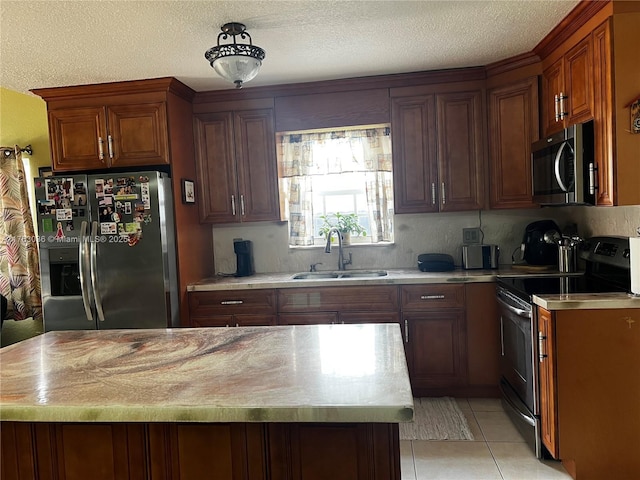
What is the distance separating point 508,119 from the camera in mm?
3242

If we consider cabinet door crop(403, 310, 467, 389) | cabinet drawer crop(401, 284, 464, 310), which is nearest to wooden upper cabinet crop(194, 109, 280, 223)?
cabinet drawer crop(401, 284, 464, 310)

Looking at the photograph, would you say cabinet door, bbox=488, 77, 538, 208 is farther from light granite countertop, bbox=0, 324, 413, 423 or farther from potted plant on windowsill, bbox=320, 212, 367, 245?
light granite countertop, bbox=0, 324, 413, 423

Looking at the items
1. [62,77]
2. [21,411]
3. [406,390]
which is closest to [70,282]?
[62,77]

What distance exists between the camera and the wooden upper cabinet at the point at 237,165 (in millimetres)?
3607

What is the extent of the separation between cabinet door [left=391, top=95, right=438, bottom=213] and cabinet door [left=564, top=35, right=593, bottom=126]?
0.96 m

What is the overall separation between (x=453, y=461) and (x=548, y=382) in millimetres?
665

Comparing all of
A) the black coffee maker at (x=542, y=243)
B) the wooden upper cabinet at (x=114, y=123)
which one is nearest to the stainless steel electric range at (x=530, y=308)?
the black coffee maker at (x=542, y=243)

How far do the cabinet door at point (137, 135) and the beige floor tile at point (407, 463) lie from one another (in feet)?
8.15

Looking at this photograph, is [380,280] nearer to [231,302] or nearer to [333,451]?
[231,302]

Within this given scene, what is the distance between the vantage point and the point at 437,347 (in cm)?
319

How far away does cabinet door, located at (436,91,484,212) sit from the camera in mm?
3367

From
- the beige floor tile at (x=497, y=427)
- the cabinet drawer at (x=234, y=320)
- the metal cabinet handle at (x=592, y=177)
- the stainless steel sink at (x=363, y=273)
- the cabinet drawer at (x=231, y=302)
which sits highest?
the metal cabinet handle at (x=592, y=177)

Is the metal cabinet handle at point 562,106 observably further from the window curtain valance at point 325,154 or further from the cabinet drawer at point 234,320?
the cabinet drawer at point 234,320

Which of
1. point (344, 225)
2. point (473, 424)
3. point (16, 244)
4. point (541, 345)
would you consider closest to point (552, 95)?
point (541, 345)
